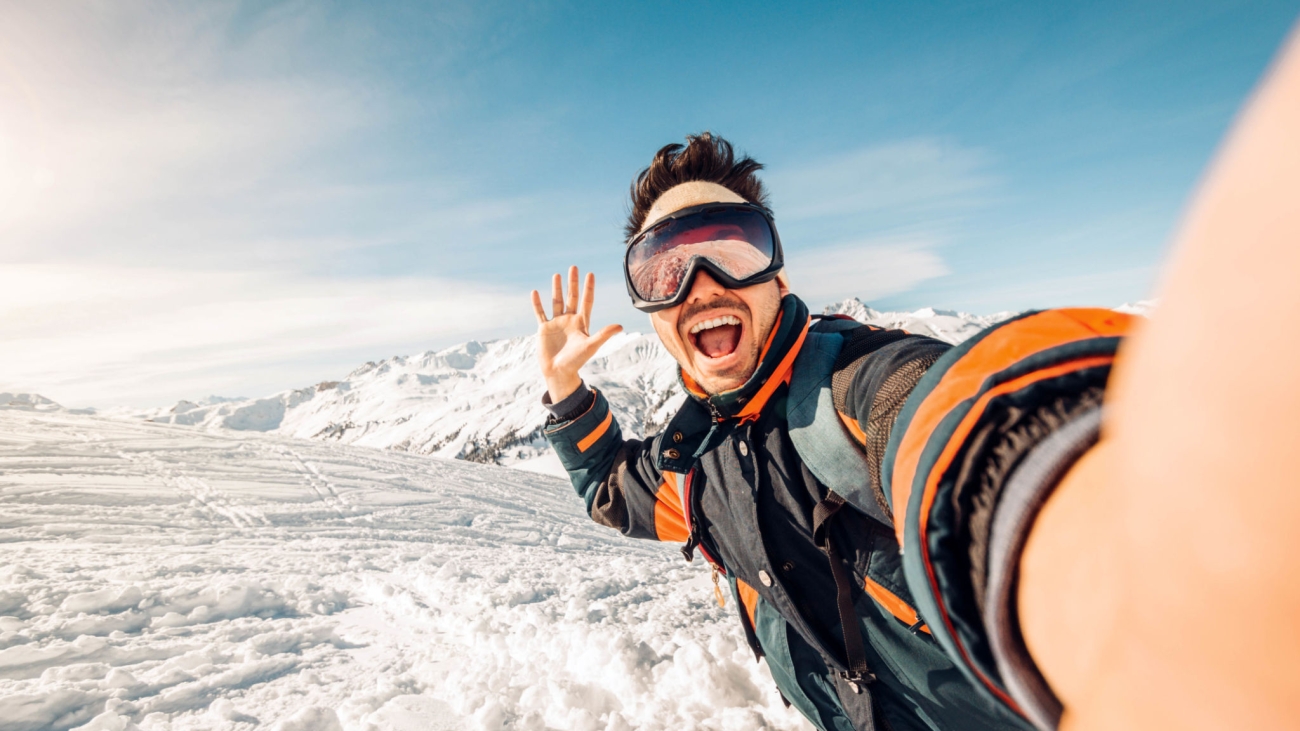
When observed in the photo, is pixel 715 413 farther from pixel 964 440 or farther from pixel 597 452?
pixel 964 440

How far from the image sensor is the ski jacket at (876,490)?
79cm

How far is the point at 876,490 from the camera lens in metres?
1.58

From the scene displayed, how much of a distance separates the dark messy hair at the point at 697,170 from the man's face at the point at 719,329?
0.66 m

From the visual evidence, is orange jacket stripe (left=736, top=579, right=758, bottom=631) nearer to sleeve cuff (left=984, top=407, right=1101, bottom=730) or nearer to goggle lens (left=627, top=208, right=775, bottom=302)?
goggle lens (left=627, top=208, right=775, bottom=302)

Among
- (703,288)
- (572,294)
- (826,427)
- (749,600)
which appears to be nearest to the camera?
(826,427)

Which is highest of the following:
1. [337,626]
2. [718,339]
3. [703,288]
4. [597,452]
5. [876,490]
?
[703,288]

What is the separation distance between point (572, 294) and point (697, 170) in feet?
3.69

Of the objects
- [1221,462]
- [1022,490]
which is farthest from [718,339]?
[1221,462]

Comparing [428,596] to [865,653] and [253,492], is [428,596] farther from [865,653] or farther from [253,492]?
[253,492]

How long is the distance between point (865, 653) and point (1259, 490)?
1.86 m

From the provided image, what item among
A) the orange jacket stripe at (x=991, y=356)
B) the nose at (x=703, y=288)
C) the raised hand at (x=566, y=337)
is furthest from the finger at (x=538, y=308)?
the orange jacket stripe at (x=991, y=356)

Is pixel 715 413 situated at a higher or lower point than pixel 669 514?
higher

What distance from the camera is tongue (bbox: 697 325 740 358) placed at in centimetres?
224

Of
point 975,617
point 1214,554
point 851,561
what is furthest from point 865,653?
point 1214,554
